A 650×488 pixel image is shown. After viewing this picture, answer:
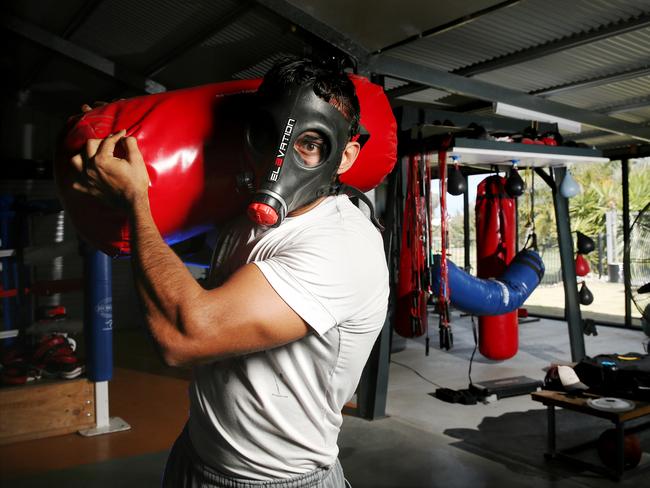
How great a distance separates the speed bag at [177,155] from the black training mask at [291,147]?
0.25ft

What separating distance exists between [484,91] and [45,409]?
13.7ft

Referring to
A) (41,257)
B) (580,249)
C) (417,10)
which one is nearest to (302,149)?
(417,10)

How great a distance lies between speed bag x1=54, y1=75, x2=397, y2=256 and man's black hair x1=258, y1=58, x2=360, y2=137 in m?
0.10

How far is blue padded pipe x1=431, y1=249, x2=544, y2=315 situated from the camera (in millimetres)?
4129

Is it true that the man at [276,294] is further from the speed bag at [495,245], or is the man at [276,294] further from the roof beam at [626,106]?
the roof beam at [626,106]

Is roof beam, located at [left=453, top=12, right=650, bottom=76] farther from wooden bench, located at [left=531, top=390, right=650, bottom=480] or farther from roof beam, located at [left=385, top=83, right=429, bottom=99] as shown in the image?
wooden bench, located at [left=531, top=390, right=650, bottom=480]

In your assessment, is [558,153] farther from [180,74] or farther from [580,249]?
[180,74]

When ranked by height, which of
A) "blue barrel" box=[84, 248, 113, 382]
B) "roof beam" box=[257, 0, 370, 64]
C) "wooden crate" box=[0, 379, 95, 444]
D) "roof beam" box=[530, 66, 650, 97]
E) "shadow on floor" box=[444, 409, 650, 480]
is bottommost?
"shadow on floor" box=[444, 409, 650, 480]

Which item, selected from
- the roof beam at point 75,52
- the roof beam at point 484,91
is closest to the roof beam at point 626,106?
the roof beam at point 484,91

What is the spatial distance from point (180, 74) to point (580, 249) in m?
4.61

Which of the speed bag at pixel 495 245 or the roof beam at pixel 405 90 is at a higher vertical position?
the roof beam at pixel 405 90

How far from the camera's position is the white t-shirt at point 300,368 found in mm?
1057

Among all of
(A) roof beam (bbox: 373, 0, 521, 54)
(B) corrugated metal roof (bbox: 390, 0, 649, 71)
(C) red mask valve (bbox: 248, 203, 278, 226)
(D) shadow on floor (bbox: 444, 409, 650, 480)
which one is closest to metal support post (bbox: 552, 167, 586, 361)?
(D) shadow on floor (bbox: 444, 409, 650, 480)

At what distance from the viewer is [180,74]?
19.1ft
